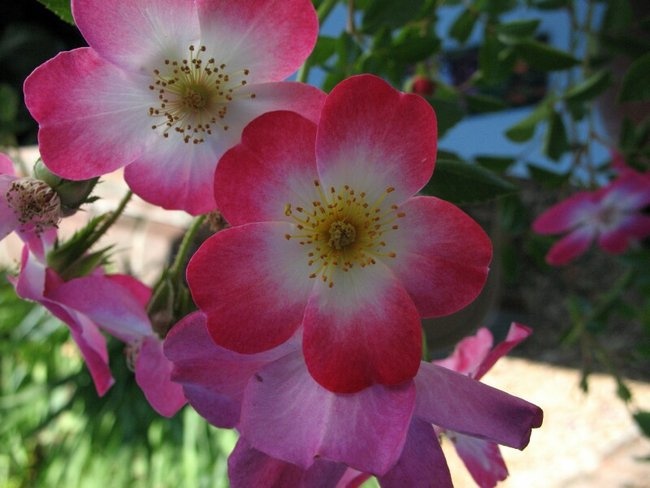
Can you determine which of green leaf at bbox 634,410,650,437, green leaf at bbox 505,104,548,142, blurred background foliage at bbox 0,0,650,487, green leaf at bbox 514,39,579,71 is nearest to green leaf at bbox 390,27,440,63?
blurred background foliage at bbox 0,0,650,487

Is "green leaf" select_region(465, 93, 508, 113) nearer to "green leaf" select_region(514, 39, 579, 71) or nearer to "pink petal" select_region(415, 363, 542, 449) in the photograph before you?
"green leaf" select_region(514, 39, 579, 71)

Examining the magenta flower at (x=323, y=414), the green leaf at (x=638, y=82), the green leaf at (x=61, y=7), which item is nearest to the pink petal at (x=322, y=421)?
the magenta flower at (x=323, y=414)

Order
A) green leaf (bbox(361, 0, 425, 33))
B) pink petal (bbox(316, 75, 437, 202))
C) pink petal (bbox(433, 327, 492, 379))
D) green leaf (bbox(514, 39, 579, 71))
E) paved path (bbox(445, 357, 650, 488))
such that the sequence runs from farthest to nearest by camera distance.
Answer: paved path (bbox(445, 357, 650, 488)), green leaf (bbox(514, 39, 579, 71)), green leaf (bbox(361, 0, 425, 33)), pink petal (bbox(433, 327, 492, 379)), pink petal (bbox(316, 75, 437, 202))

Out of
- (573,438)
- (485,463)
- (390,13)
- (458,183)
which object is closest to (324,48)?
Result: (390,13)

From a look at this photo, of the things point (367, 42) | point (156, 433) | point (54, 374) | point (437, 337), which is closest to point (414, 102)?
point (367, 42)

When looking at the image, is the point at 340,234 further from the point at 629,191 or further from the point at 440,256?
the point at 629,191
